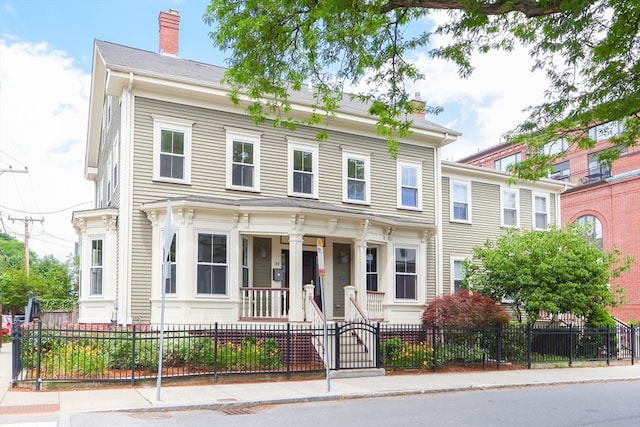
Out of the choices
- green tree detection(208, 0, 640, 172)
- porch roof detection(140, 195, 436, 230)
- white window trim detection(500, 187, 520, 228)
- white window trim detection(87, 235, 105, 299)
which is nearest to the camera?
green tree detection(208, 0, 640, 172)

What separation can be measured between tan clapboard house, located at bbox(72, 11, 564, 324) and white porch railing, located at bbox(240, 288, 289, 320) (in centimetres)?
6

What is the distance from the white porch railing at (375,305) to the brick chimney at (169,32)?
10.9 meters

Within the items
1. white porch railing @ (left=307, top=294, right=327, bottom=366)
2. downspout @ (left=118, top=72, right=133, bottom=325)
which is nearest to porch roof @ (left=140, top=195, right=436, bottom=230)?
downspout @ (left=118, top=72, right=133, bottom=325)

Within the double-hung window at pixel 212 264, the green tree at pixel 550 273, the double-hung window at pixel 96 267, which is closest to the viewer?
the double-hung window at pixel 212 264

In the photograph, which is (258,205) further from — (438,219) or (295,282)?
(438,219)

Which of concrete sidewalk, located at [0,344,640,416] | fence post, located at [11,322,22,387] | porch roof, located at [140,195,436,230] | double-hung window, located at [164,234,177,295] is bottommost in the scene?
concrete sidewalk, located at [0,344,640,416]

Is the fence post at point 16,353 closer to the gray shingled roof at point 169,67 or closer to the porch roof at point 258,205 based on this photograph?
the porch roof at point 258,205

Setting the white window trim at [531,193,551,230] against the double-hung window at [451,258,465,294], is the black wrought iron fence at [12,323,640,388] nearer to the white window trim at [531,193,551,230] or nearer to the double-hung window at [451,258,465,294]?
the double-hung window at [451,258,465,294]

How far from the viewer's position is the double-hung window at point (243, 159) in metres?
17.8

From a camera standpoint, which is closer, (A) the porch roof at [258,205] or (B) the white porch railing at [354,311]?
(A) the porch roof at [258,205]

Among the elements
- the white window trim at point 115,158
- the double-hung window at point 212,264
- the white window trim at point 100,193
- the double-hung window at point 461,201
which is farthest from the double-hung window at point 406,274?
the white window trim at point 100,193

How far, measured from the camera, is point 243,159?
59.4 feet

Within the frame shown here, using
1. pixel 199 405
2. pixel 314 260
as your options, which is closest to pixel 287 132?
pixel 314 260

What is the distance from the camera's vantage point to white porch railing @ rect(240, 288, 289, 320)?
16453 millimetres
